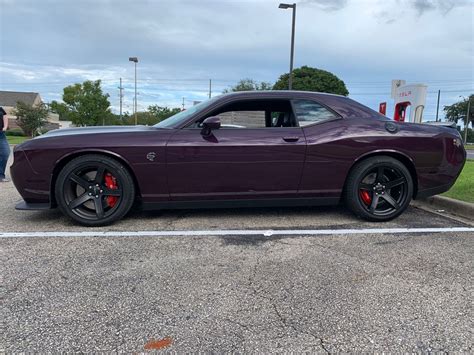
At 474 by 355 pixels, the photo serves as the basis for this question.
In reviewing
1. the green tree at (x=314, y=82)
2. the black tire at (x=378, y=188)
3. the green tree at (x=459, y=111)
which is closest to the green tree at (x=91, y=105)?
the green tree at (x=314, y=82)

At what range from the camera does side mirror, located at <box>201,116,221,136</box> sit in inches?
155

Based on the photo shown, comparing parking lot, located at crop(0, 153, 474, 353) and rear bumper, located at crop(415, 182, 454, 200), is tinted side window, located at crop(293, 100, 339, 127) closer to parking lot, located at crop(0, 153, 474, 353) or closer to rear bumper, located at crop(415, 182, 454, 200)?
parking lot, located at crop(0, 153, 474, 353)

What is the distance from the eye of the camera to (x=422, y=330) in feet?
7.18

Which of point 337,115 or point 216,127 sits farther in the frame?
point 337,115

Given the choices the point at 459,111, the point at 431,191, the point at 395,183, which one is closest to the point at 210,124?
the point at 395,183

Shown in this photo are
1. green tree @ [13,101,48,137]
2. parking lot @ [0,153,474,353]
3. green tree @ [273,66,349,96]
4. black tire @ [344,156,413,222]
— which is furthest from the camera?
green tree @ [13,101,48,137]

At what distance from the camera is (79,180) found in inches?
157

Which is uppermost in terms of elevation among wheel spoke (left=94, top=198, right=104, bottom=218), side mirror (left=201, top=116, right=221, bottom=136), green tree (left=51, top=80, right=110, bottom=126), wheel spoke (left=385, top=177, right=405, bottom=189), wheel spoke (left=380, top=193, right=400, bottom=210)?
green tree (left=51, top=80, right=110, bottom=126)

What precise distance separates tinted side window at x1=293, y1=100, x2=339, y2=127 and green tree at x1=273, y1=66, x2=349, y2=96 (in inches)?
1300

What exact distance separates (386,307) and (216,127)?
93.5 inches

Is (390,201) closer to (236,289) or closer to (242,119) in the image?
(242,119)

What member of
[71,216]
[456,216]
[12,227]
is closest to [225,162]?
[71,216]

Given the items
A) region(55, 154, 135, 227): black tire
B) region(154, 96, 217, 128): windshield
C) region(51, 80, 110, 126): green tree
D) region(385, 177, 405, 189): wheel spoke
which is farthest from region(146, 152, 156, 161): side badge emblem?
region(51, 80, 110, 126): green tree

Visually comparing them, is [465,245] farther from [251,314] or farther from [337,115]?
[251,314]
